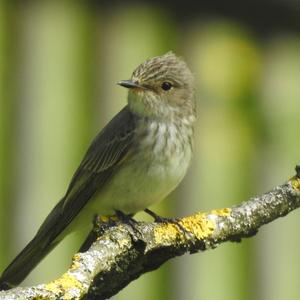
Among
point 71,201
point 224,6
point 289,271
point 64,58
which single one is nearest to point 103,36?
point 64,58

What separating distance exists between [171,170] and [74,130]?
47.7 inches

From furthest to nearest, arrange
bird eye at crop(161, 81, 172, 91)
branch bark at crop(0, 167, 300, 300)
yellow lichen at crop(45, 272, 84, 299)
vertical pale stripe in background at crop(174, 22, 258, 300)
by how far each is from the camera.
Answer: vertical pale stripe in background at crop(174, 22, 258, 300) < bird eye at crop(161, 81, 172, 91) < branch bark at crop(0, 167, 300, 300) < yellow lichen at crop(45, 272, 84, 299)

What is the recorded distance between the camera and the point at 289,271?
688cm

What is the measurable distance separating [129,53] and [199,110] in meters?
0.58

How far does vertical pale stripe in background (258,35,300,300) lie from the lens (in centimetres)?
674

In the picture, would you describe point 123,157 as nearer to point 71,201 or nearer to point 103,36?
point 71,201

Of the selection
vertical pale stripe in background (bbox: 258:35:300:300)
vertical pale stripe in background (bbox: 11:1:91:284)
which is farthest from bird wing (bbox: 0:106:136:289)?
vertical pale stripe in background (bbox: 258:35:300:300)

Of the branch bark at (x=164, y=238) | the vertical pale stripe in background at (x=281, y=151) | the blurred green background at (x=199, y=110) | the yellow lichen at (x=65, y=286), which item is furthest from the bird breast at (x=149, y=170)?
the yellow lichen at (x=65, y=286)

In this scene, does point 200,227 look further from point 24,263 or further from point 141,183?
point 24,263

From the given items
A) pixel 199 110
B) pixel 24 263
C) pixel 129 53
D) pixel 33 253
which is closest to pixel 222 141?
pixel 199 110

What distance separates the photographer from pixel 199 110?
6.72 metres

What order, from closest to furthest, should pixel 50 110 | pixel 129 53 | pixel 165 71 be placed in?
pixel 165 71 → pixel 50 110 → pixel 129 53

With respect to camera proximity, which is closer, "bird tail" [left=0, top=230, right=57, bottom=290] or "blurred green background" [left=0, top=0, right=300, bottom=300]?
"bird tail" [left=0, top=230, right=57, bottom=290]

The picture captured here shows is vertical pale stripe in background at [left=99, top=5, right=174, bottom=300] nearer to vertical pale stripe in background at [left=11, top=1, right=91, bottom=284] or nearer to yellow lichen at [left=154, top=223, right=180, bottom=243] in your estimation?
vertical pale stripe in background at [left=11, top=1, right=91, bottom=284]
